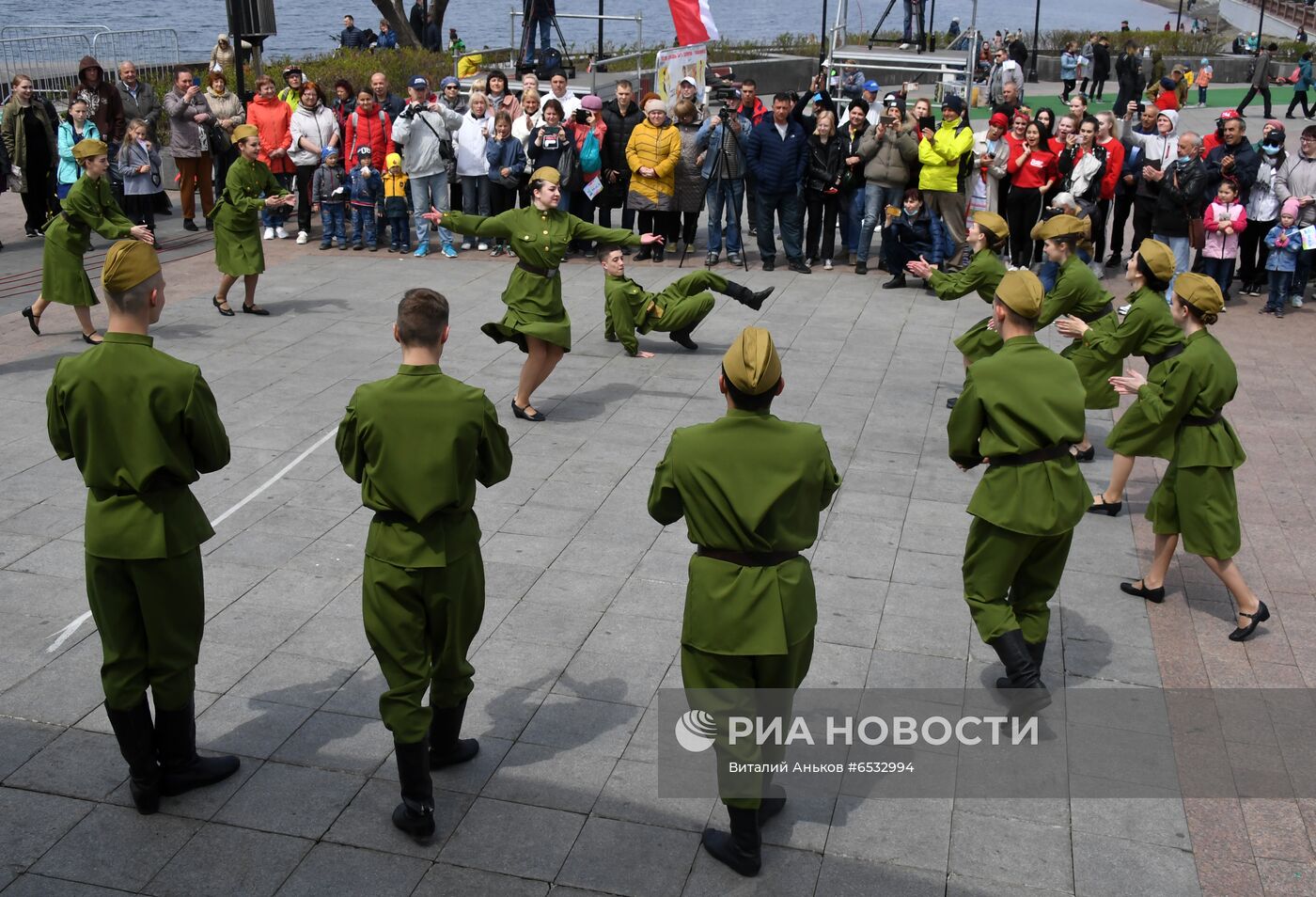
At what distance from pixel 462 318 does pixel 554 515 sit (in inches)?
198

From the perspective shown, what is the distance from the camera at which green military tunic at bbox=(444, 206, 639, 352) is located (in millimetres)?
9344

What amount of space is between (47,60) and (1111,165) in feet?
55.4

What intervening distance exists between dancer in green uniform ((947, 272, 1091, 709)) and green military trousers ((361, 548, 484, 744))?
219 centimetres

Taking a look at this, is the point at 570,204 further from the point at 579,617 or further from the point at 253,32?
the point at 579,617

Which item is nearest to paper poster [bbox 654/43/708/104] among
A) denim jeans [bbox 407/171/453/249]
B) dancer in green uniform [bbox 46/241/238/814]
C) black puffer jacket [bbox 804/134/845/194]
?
black puffer jacket [bbox 804/134/845/194]

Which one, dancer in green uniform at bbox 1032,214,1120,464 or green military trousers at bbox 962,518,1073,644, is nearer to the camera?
green military trousers at bbox 962,518,1073,644

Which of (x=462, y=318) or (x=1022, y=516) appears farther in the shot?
(x=462, y=318)

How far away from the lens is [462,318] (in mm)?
12617

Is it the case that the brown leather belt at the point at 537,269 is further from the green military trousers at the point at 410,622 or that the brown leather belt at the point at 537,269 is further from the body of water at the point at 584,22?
the body of water at the point at 584,22

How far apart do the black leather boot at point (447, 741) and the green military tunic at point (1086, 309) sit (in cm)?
481

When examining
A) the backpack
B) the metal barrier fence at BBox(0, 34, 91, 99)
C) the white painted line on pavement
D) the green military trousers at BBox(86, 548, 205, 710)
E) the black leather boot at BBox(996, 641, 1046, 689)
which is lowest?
the white painted line on pavement

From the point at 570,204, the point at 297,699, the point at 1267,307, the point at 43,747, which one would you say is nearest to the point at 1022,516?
the point at 297,699

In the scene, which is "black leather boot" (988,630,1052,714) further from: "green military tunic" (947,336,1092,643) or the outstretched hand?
the outstretched hand

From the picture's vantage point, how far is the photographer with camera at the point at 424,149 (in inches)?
604
